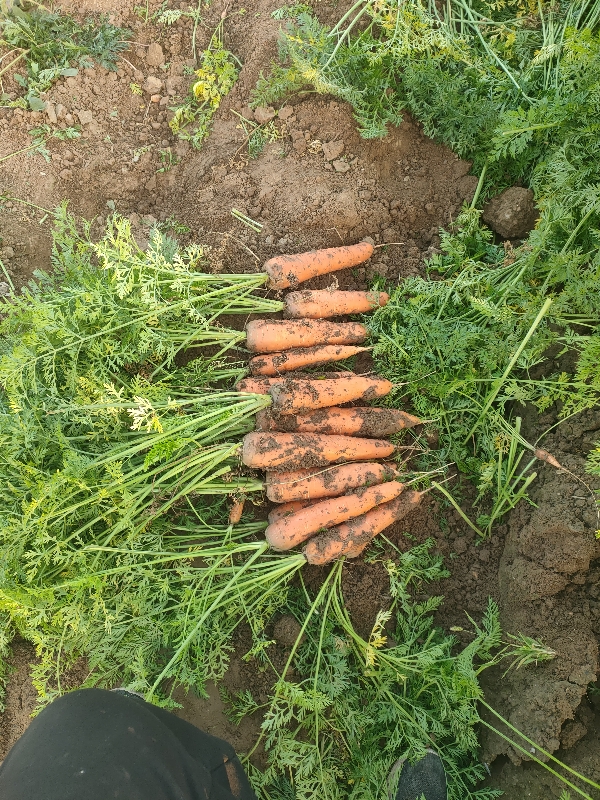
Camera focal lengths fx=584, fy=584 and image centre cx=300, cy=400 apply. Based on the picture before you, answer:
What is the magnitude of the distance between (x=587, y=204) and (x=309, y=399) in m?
1.39

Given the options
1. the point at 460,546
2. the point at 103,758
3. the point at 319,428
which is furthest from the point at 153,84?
the point at 103,758

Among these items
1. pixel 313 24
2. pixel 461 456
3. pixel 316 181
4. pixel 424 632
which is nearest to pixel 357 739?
pixel 424 632

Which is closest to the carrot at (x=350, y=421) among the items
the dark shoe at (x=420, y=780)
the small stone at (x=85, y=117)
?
the dark shoe at (x=420, y=780)

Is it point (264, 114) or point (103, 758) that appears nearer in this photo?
point (103, 758)

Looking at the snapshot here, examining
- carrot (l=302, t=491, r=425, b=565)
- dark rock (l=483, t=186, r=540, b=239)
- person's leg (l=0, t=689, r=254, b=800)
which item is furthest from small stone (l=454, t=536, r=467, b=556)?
dark rock (l=483, t=186, r=540, b=239)

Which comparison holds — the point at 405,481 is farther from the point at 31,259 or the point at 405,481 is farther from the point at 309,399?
the point at 31,259

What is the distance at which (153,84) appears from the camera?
Result: 3.22 meters

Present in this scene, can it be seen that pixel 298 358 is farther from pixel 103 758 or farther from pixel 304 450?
pixel 103 758

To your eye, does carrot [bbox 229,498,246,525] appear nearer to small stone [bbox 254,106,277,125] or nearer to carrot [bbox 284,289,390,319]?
carrot [bbox 284,289,390,319]

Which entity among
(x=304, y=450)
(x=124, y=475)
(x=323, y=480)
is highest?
(x=124, y=475)

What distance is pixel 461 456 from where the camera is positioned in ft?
9.00

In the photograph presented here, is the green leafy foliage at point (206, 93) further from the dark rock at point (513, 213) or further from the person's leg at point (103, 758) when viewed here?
the person's leg at point (103, 758)

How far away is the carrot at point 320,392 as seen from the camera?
261cm

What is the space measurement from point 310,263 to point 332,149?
63 cm
